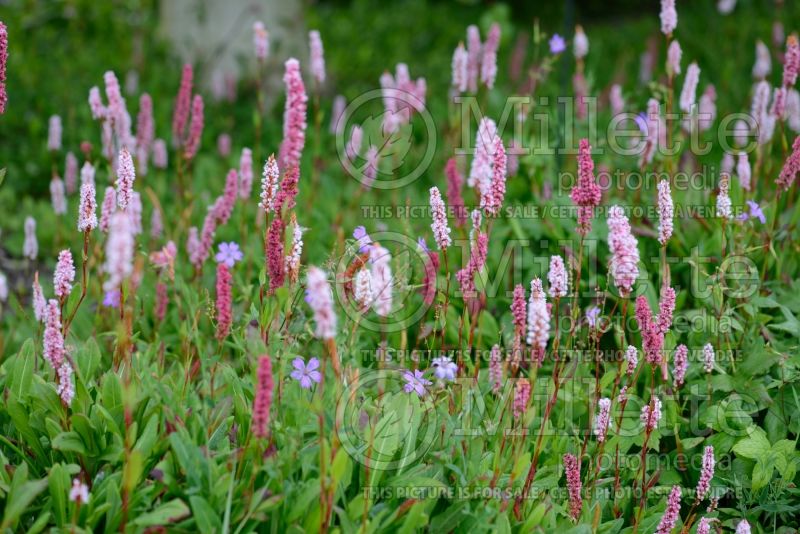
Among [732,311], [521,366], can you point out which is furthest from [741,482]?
[521,366]

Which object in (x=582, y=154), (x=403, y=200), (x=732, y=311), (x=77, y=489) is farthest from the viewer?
→ (x=403, y=200)

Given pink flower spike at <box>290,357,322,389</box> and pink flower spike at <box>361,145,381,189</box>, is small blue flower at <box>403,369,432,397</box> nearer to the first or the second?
pink flower spike at <box>290,357,322,389</box>

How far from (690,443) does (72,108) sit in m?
4.73

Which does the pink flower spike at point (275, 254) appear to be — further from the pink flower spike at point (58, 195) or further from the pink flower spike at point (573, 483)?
the pink flower spike at point (58, 195)

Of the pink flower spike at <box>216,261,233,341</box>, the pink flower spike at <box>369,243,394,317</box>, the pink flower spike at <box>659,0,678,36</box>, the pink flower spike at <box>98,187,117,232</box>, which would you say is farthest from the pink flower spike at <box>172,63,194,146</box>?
the pink flower spike at <box>659,0,678,36</box>

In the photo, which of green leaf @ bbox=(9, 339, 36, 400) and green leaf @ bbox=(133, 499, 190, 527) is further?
green leaf @ bbox=(9, 339, 36, 400)

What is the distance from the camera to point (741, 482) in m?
2.78

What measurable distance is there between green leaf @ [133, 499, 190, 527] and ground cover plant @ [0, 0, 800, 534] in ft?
0.04

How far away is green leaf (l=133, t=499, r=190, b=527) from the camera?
6.67 ft

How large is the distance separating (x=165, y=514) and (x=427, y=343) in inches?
47.9

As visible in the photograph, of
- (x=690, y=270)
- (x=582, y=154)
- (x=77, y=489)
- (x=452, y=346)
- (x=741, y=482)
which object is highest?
(x=582, y=154)

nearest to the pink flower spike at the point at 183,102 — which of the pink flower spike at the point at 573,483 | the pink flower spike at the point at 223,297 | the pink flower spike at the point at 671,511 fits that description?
the pink flower spike at the point at 223,297

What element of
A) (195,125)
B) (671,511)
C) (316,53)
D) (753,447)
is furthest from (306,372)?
(316,53)

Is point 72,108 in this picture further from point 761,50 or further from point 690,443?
point 690,443
